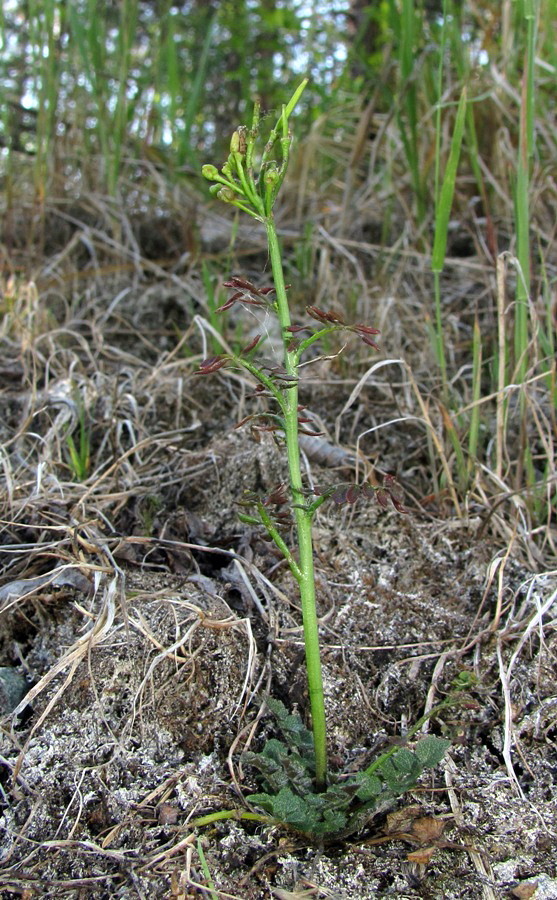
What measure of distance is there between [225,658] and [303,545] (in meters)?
0.29

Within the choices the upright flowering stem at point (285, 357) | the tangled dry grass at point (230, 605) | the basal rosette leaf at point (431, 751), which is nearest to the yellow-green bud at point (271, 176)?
→ the upright flowering stem at point (285, 357)

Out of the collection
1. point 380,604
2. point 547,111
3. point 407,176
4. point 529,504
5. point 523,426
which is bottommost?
point 380,604

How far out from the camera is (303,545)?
0.98 metres

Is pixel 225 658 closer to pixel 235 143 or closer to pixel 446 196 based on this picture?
pixel 235 143

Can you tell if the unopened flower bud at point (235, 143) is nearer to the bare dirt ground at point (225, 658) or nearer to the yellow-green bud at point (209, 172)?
the yellow-green bud at point (209, 172)

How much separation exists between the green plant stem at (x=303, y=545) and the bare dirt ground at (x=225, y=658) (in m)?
0.10

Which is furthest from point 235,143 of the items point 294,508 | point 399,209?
point 399,209

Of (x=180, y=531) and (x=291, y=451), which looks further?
(x=180, y=531)

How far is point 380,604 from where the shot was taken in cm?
128

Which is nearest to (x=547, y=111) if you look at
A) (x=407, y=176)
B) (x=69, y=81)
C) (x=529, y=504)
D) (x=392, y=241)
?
(x=407, y=176)

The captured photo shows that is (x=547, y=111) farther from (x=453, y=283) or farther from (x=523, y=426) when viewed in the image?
(x=523, y=426)

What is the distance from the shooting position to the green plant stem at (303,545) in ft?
3.14

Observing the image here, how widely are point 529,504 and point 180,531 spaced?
67 cm

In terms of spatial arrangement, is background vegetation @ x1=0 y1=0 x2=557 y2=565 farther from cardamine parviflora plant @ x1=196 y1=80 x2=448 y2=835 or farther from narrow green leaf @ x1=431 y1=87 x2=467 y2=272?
cardamine parviflora plant @ x1=196 y1=80 x2=448 y2=835
